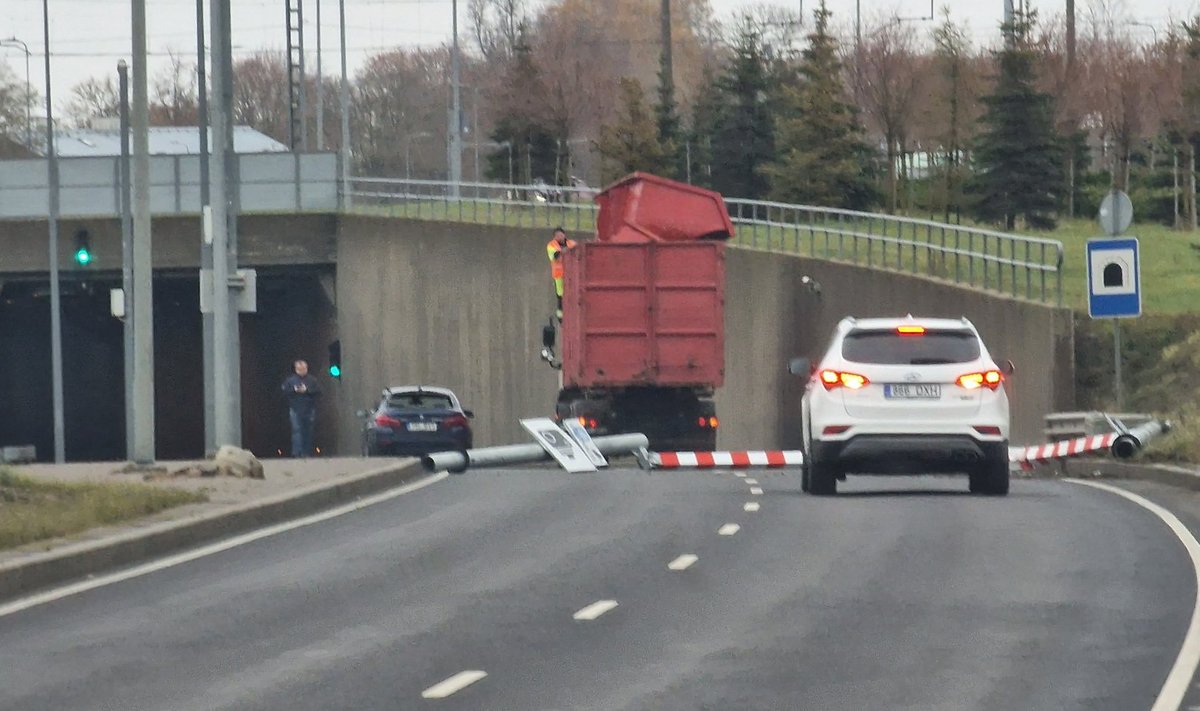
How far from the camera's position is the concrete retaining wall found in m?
38.8

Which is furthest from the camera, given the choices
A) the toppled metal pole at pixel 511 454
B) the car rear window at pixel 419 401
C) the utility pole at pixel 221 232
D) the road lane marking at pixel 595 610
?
the car rear window at pixel 419 401

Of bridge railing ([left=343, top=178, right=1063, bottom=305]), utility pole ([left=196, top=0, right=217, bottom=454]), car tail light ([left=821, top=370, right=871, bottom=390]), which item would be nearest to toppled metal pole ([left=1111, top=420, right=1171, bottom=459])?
car tail light ([left=821, top=370, right=871, bottom=390])

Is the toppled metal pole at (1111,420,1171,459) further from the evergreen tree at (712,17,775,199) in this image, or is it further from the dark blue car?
the evergreen tree at (712,17,775,199)

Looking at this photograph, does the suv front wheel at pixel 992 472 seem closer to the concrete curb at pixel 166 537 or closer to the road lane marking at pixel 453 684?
the concrete curb at pixel 166 537

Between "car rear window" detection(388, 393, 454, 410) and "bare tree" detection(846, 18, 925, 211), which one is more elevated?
"bare tree" detection(846, 18, 925, 211)

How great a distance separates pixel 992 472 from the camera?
22.5 m

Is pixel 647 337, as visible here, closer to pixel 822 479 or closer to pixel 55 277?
pixel 822 479

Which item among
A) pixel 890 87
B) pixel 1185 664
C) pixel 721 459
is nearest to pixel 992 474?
pixel 721 459

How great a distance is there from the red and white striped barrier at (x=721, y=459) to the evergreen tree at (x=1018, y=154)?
23.0m

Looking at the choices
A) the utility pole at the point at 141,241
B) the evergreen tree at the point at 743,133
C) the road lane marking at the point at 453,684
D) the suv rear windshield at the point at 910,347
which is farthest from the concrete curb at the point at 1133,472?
the evergreen tree at the point at 743,133

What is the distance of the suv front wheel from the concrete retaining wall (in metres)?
14.9

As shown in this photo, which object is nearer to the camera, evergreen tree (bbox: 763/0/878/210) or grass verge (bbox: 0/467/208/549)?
grass verge (bbox: 0/467/208/549)

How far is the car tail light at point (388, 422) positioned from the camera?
3950 centimetres

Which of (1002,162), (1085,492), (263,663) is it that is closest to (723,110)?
(1002,162)
